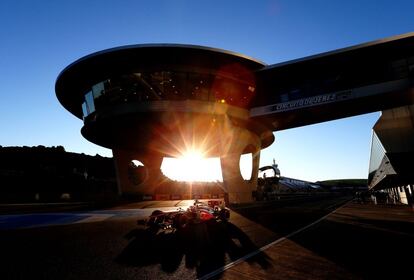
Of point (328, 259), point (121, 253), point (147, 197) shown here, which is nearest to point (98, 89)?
point (147, 197)

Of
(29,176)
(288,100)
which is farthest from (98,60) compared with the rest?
(29,176)

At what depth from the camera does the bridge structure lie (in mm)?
31516

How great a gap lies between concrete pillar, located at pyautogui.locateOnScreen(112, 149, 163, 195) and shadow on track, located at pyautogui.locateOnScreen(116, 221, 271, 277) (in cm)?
3635

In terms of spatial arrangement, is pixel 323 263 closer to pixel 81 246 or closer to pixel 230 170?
pixel 81 246

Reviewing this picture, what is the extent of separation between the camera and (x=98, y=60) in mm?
31406

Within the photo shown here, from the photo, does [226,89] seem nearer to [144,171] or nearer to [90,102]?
[90,102]

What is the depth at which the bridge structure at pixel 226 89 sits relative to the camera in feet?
103

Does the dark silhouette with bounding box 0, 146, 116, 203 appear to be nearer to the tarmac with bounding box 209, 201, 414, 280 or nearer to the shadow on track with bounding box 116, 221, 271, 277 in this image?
the shadow on track with bounding box 116, 221, 271, 277

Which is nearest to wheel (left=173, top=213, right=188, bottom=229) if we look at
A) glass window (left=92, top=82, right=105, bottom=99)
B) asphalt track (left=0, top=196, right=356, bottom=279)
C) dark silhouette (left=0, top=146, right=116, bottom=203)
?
asphalt track (left=0, top=196, right=356, bottom=279)

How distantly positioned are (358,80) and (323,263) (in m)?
32.6

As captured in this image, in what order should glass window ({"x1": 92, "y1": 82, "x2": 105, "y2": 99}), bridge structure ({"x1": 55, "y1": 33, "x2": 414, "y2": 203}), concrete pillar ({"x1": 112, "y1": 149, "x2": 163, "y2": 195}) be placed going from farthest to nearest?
1. concrete pillar ({"x1": 112, "y1": 149, "x2": 163, "y2": 195})
2. glass window ({"x1": 92, "y1": 82, "x2": 105, "y2": 99})
3. bridge structure ({"x1": 55, "y1": 33, "x2": 414, "y2": 203})

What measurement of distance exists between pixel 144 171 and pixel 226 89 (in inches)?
1106

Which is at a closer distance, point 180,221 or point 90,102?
point 180,221

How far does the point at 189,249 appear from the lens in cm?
997
